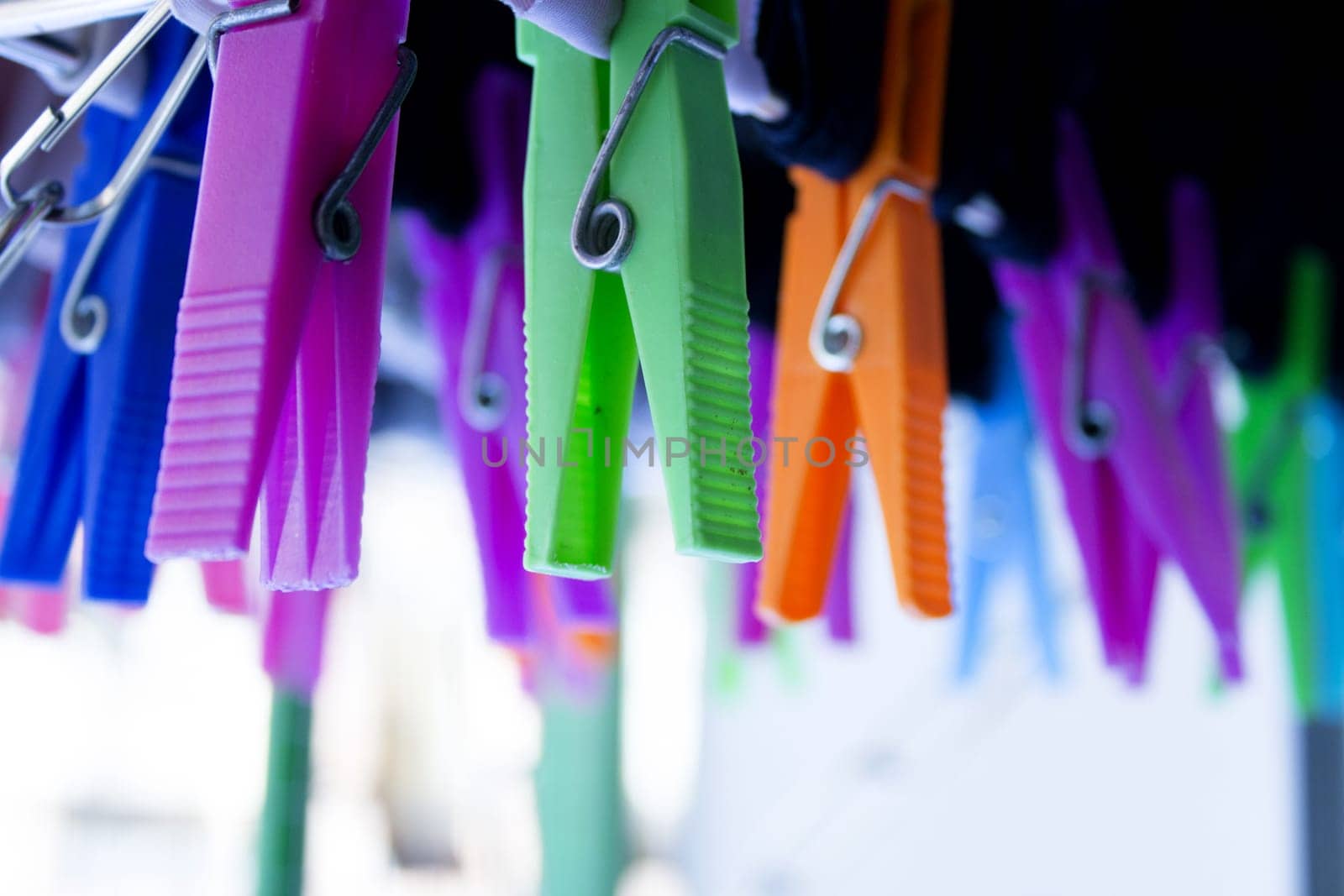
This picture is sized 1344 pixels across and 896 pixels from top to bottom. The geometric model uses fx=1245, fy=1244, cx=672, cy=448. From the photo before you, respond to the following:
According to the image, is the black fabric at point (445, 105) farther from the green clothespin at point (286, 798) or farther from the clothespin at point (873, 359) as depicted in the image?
the green clothespin at point (286, 798)

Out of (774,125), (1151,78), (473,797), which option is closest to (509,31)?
(774,125)

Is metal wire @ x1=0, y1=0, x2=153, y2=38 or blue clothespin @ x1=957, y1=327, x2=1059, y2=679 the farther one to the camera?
blue clothespin @ x1=957, y1=327, x2=1059, y2=679

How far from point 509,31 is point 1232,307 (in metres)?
0.56

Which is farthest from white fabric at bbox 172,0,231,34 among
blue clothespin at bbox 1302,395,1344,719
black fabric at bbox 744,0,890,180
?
blue clothespin at bbox 1302,395,1344,719

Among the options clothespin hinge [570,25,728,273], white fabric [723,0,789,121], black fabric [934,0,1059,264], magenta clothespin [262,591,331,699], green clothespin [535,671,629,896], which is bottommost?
green clothespin [535,671,629,896]

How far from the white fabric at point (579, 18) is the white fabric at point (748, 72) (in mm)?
59

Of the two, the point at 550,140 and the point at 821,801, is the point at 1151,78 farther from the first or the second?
the point at 821,801

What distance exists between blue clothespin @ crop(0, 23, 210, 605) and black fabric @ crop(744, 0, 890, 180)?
23 cm

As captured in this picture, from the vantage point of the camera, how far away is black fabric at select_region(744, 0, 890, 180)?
0.51 m

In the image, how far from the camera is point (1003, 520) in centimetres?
82

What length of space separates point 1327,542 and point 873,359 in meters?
0.57

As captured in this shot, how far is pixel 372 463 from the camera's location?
3.86ft

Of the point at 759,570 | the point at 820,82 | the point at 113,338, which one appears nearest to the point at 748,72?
the point at 820,82

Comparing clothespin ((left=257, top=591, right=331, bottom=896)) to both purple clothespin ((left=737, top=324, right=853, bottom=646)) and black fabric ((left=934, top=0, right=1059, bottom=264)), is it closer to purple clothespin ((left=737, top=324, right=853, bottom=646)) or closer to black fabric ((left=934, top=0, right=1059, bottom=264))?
purple clothespin ((left=737, top=324, right=853, bottom=646))
